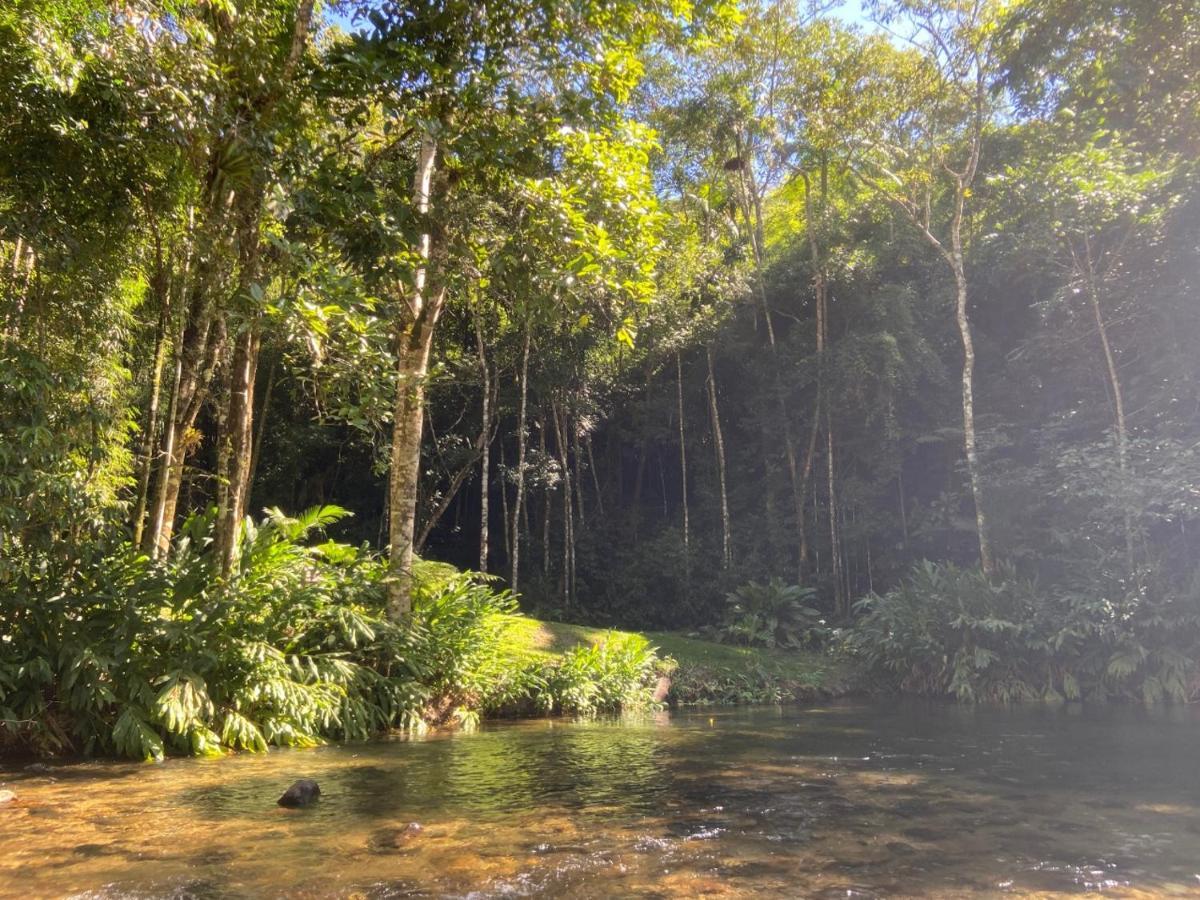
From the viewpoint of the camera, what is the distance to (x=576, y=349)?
19250 mm

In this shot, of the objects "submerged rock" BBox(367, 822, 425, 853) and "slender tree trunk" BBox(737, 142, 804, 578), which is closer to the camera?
"submerged rock" BBox(367, 822, 425, 853)

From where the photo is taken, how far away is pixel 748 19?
A: 1697 cm

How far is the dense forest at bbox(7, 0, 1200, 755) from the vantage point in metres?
6.26

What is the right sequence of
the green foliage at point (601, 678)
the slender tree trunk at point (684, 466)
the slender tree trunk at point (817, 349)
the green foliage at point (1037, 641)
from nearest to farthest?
the green foliage at point (601, 678)
the green foliage at point (1037, 641)
the slender tree trunk at point (817, 349)
the slender tree trunk at point (684, 466)

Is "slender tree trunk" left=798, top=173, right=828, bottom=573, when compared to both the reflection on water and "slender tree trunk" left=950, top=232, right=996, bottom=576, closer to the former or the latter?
"slender tree trunk" left=950, top=232, right=996, bottom=576

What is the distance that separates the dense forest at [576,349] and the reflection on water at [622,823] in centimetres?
179

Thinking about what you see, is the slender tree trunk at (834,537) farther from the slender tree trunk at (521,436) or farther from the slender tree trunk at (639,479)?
the slender tree trunk at (521,436)

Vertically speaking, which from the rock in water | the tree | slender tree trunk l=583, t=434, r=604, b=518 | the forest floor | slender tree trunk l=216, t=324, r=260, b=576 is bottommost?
the rock in water

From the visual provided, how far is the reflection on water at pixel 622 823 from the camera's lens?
3.61m

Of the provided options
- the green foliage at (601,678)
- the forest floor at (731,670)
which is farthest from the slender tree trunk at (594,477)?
the green foliage at (601,678)

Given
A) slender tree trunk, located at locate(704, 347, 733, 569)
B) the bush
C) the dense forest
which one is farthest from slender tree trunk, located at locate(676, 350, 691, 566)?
the bush

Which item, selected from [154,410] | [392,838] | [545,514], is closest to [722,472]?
[545,514]

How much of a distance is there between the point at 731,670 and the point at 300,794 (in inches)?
407

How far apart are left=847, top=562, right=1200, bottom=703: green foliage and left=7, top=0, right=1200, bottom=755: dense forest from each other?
0.07 metres
